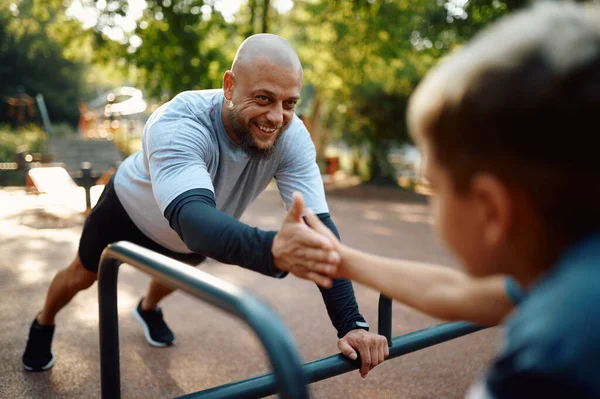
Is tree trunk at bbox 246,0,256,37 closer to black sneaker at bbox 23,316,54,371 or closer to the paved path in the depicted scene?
the paved path

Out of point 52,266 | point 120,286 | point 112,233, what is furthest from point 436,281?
point 52,266

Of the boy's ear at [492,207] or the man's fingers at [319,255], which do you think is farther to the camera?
the man's fingers at [319,255]

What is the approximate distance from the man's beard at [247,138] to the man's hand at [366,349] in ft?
3.00

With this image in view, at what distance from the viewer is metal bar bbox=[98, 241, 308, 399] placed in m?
0.96

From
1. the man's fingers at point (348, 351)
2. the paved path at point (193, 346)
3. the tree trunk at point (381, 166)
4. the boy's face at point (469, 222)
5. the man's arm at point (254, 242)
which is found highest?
the boy's face at point (469, 222)

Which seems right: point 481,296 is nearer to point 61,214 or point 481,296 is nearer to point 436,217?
point 436,217

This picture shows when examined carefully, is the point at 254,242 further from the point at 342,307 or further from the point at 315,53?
the point at 315,53

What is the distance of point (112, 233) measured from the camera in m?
2.86

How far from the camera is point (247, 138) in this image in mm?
2533

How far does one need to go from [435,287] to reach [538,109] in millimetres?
683

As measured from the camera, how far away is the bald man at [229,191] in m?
1.65

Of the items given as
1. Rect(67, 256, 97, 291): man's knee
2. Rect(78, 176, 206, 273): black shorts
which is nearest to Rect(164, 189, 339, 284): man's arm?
Rect(78, 176, 206, 273): black shorts

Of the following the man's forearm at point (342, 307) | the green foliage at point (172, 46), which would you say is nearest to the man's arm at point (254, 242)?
the man's forearm at point (342, 307)

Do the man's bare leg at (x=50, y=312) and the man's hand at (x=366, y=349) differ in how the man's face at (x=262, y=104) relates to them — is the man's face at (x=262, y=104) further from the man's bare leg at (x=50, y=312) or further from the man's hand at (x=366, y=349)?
the man's bare leg at (x=50, y=312)
